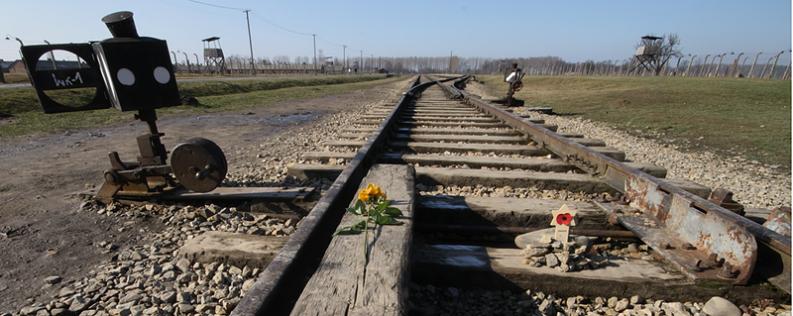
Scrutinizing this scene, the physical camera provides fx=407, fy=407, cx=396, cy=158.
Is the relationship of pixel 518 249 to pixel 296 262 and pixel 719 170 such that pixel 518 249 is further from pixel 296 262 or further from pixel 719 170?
pixel 719 170

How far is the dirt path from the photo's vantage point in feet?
6.45

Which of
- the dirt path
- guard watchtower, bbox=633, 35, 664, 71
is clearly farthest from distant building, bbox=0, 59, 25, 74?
guard watchtower, bbox=633, 35, 664, 71

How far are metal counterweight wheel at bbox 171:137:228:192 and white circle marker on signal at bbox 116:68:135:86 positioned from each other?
476 millimetres

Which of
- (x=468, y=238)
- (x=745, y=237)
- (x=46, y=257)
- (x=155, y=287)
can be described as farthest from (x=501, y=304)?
(x=46, y=257)

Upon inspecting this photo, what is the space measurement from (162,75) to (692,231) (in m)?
2.96

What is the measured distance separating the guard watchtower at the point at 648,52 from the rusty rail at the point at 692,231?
60177 millimetres

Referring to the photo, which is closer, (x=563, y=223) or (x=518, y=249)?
(x=563, y=223)

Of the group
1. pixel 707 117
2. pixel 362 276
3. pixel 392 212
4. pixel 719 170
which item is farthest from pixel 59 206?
pixel 707 117

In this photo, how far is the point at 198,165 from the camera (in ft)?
7.74

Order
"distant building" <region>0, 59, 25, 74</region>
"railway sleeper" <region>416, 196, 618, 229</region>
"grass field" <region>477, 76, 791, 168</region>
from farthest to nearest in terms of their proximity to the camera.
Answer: "distant building" <region>0, 59, 25, 74</region>, "grass field" <region>477, 76, 791, 168</region>, "railway sleeper" <region>416, 196, 618, 229</region>

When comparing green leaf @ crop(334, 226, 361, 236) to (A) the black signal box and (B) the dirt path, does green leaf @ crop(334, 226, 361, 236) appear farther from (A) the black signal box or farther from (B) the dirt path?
(A) the black signal box

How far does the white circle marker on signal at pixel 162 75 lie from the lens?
2499 millimetres

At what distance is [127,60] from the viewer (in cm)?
235

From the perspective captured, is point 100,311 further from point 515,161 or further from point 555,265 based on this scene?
point 515,161
